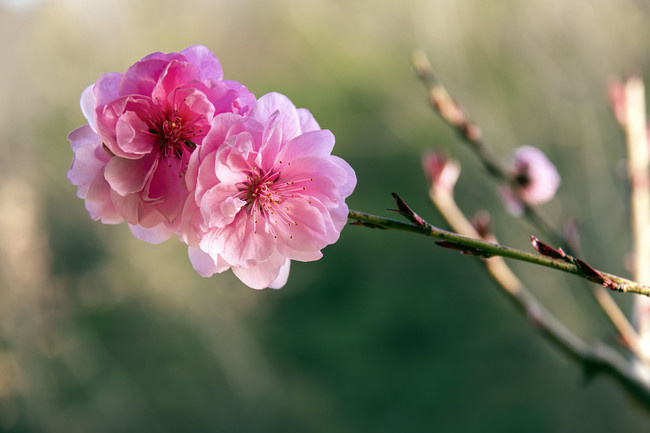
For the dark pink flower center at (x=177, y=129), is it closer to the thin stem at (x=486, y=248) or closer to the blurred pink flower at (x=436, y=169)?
the thin stem at (x=486, y=248)

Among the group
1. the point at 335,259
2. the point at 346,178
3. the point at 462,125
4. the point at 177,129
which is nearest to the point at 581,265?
the point at 346,178

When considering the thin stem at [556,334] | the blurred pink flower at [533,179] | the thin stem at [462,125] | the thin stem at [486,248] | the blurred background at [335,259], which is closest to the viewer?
the thin stem at [486,248]

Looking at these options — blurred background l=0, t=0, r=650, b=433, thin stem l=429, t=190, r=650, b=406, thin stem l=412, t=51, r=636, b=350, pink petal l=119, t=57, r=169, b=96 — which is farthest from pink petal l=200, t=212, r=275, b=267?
blurred background l=0, t=0, r=650, b=433

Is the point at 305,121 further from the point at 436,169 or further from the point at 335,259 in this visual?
the point at 335,259

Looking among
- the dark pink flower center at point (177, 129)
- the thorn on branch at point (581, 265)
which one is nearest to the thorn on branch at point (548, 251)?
the thorn on branch at point (581, 265)

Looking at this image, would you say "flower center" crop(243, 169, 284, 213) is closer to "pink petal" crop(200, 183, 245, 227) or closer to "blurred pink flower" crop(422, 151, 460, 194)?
"pink petal" crop(200, 183, 245, 227)

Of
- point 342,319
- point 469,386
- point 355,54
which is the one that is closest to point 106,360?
point 342,319
